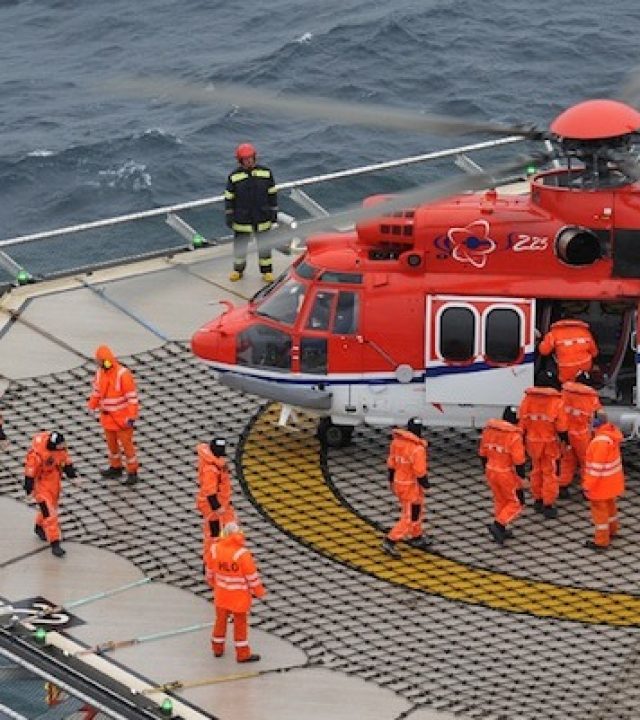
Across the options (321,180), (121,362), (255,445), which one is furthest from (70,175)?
(255,445)

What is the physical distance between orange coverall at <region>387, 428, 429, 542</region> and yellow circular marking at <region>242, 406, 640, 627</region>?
0.43 m

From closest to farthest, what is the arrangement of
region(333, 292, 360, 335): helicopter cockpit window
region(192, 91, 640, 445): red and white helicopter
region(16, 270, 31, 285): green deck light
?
region(192, 91, 640, 445): red and white helicopter → region(333, 292, 360, 335): helicopter cockpit window → region(16, 270, 31, 285): green deck light

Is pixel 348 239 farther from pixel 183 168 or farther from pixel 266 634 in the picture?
pixel 183 168

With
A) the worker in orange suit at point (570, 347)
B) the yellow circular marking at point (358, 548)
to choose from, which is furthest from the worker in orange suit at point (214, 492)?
the worker in orange suit at point (570, 347)

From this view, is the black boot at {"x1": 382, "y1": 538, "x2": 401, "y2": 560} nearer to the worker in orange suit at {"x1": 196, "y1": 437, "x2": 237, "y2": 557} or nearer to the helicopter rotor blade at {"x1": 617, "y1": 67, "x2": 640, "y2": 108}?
the worker in orange suit at {"x1": 196, "y1": 437, "x2": 237, "y2": 557}

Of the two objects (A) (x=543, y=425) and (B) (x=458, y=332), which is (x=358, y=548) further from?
(B) (x=458, y=332)

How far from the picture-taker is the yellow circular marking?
26.4 m

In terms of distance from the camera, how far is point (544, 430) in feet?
91.0

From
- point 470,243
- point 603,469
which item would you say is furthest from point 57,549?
point 603,469

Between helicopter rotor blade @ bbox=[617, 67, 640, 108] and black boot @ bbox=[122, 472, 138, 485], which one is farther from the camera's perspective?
black boot @ bbox=[122, 472, 138, 485]

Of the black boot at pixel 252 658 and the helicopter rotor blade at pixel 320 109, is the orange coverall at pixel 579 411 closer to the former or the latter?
the helicopter rotor blade at pixel 320 109

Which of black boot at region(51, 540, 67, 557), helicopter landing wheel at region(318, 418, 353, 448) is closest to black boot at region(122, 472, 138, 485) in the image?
black boot at region(51, 540, 67, 557)

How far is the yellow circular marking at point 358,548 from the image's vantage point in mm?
26438

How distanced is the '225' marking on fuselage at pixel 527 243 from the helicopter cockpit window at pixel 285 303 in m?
2.79
